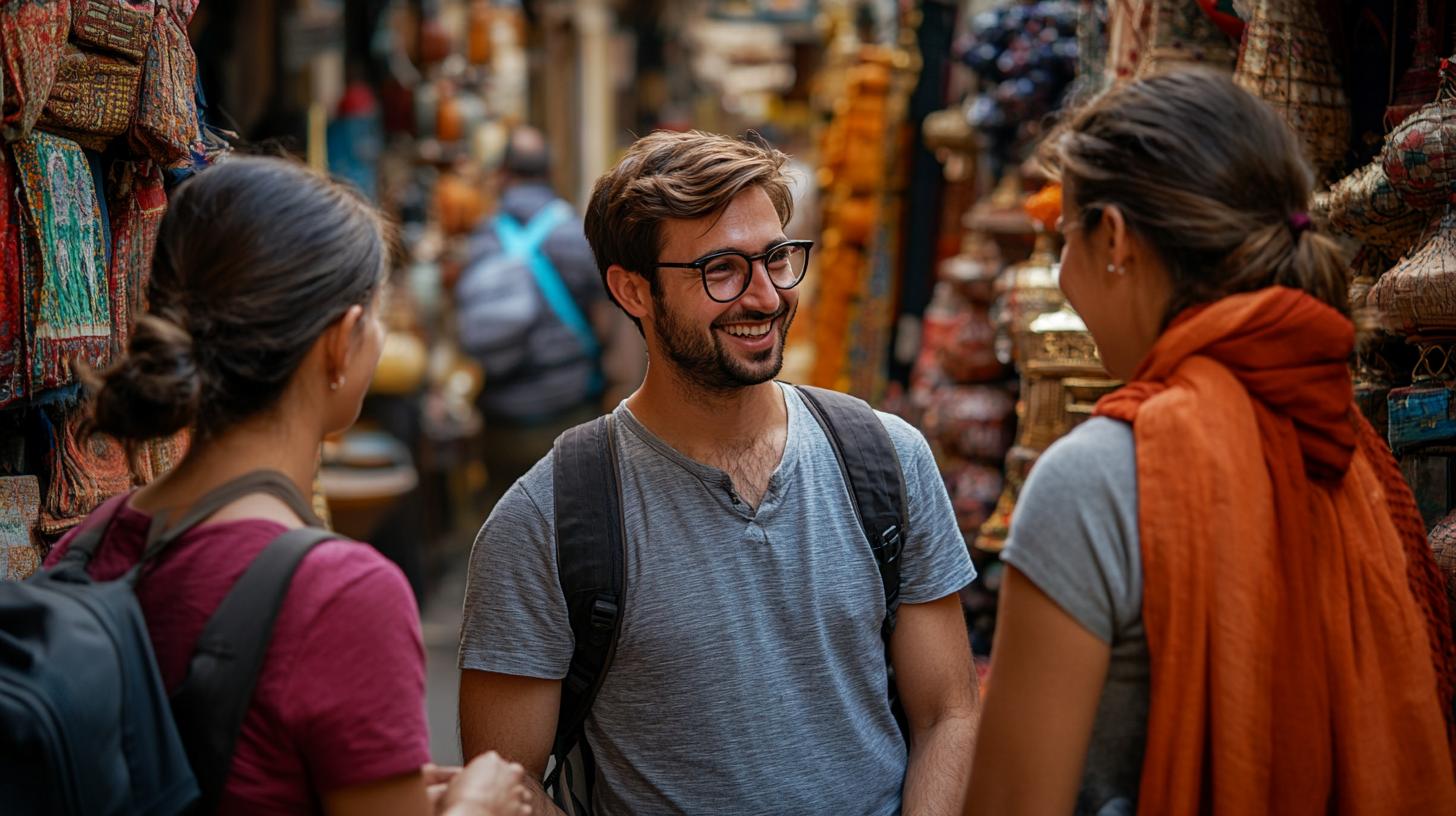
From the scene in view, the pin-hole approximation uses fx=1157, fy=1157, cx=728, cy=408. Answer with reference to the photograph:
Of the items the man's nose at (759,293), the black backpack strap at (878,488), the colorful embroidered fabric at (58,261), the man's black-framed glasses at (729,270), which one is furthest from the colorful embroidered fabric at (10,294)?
the black backpack strap at (878,488)

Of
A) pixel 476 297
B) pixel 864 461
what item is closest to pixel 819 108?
pixel 476 297

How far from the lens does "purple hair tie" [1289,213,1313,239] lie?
1.24m

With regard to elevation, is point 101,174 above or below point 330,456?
above

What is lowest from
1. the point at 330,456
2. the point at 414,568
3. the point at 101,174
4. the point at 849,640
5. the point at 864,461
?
the point at 414,568

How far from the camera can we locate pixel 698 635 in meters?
1.70

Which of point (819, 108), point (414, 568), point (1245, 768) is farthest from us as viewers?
point (414, 568)

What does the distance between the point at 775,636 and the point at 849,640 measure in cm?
12

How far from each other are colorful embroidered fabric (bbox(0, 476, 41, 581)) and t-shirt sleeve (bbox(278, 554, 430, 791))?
717mm

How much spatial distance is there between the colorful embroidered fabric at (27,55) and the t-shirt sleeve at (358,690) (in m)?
0.80

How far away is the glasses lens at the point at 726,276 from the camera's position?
1.82 metres

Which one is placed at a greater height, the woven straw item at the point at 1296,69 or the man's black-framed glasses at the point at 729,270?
the woven straw item at the point at 1296,69

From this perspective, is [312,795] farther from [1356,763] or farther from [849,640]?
[1356,763]

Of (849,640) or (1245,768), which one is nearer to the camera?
(1245,768)

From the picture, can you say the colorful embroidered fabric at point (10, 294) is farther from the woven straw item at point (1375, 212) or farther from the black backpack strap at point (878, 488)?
the woven straw item at point (1375, 212)
